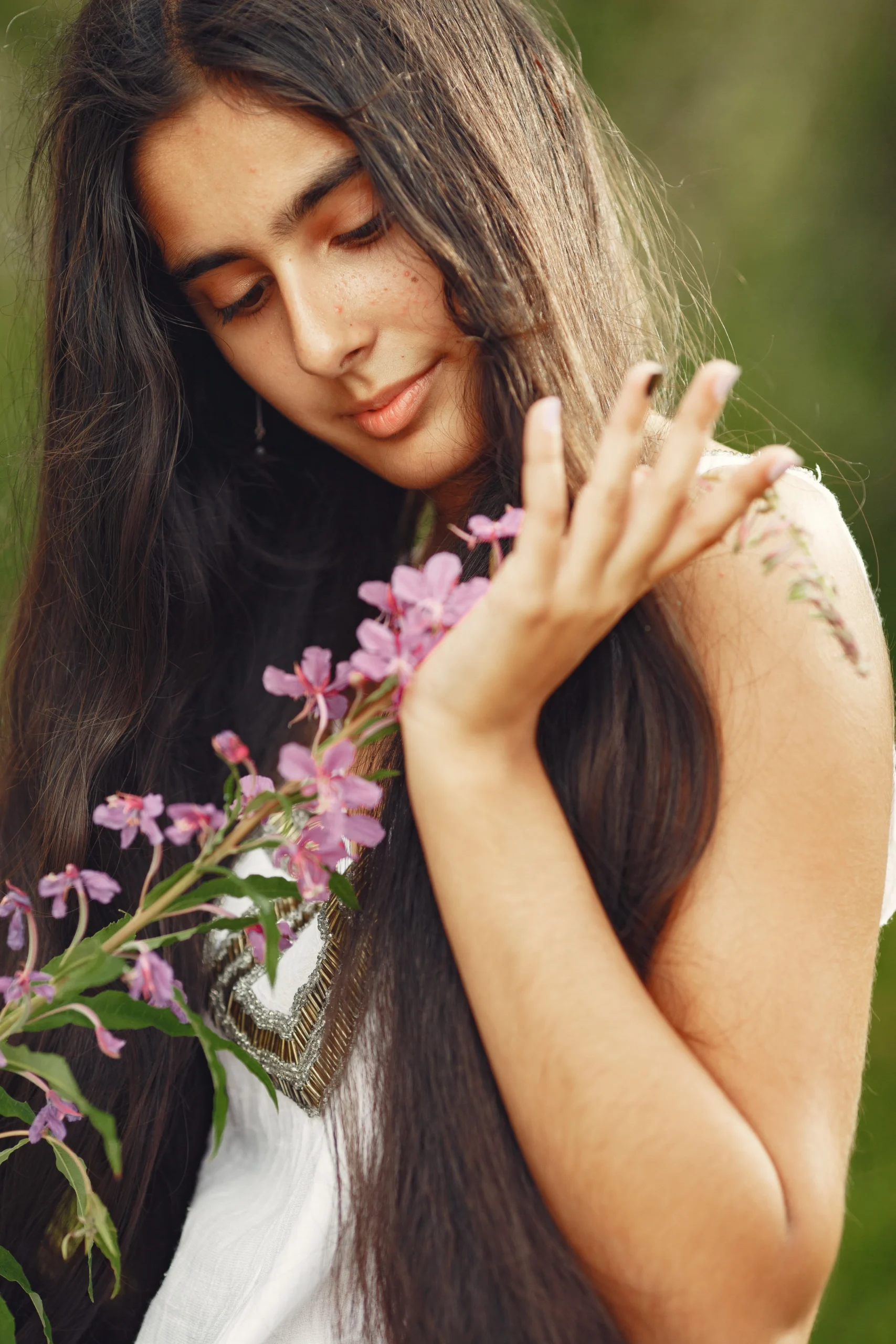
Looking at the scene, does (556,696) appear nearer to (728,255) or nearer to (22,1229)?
(22,1229)

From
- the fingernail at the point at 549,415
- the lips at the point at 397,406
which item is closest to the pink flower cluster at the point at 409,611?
the fingernail at the point at 549,415

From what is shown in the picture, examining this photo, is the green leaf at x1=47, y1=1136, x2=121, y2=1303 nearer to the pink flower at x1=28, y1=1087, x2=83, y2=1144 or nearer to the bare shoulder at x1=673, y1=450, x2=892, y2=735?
the pink flower at x1=28, y1=1087, x2=83, y2=1144

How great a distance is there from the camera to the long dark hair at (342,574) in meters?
0.98

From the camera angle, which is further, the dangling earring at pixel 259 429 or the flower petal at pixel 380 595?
the dangling earring at pixel 259 429

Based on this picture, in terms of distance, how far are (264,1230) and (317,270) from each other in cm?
91

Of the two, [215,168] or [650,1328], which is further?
[215,168]

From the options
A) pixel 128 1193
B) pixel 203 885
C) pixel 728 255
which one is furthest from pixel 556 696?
pixel 728 255

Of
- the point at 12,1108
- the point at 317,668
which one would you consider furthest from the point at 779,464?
the point at 12,1108

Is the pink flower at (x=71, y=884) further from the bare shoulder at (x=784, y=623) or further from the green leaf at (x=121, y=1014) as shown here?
the bare shoulder at (x=784, y=623)

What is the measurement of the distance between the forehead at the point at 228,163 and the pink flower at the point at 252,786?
555 millimetres

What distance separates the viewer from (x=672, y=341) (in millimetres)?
1361

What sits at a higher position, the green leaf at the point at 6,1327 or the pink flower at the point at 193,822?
the pink flower at the point at 193,822

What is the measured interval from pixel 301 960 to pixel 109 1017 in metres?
0.54

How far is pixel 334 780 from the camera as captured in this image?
0.73 m
